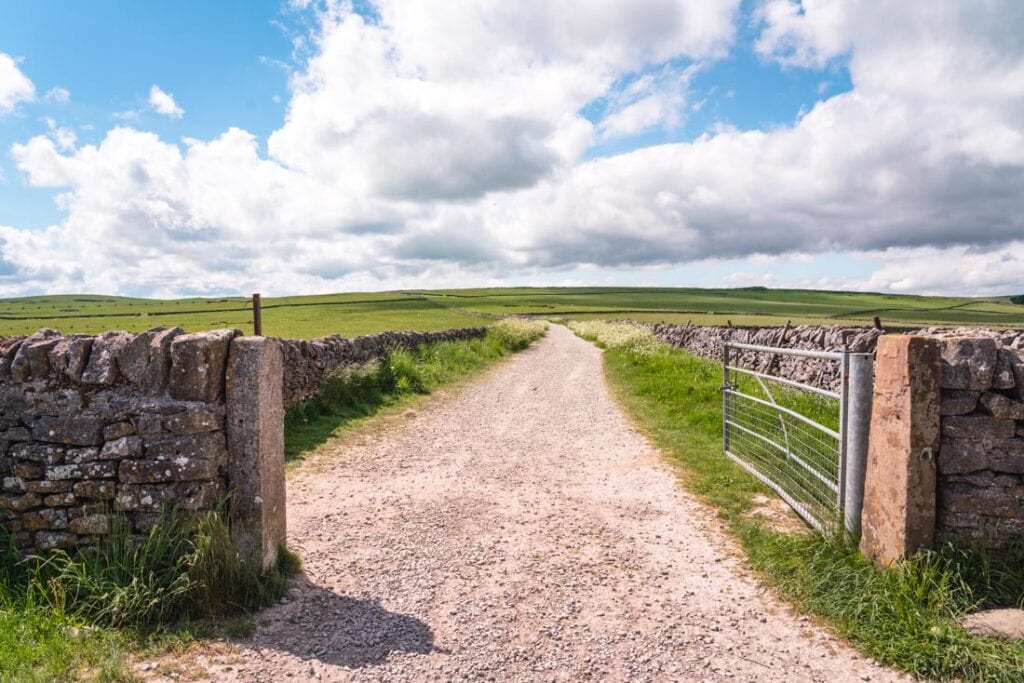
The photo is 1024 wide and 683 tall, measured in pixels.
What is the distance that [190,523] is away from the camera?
4641mm

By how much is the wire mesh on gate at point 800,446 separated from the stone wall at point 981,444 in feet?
2.88

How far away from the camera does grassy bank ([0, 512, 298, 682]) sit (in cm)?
405

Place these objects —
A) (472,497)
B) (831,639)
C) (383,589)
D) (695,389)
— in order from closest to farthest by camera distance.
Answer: (831,639) → (383,589) → (472,497) → (695,389)

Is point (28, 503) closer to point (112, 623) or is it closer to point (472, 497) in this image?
point (112, 623)

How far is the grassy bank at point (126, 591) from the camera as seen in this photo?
13.3 ft

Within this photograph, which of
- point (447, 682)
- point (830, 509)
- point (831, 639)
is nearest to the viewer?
point (447, 682)

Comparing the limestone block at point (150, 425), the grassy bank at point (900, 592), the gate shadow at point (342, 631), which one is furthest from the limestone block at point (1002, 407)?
the limestone block at point (150, 425)

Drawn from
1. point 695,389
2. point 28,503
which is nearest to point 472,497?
point 28,503

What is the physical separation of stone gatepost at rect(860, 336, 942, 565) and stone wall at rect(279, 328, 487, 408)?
9481mm

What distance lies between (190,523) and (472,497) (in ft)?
11.2

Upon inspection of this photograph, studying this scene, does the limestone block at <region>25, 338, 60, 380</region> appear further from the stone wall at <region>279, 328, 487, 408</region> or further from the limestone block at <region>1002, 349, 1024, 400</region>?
the limestone block at <region>1002, 349, 1024, 400</region>

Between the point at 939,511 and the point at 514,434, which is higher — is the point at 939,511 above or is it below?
above

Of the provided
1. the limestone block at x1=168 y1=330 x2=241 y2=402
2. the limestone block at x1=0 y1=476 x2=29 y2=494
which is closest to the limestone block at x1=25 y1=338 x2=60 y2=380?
the limestone block at x1=0 y1=476 x2=29 y2=494

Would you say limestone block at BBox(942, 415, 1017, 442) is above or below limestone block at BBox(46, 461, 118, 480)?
above
